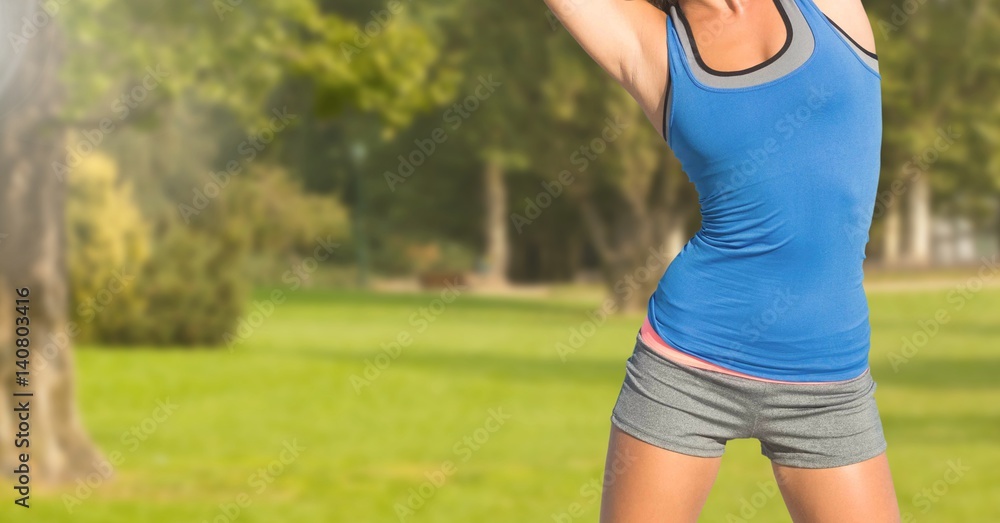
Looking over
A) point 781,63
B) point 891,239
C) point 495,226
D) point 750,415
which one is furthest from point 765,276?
point 891,239

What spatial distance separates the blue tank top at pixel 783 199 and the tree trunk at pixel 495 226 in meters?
34.9

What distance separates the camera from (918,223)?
36.9m

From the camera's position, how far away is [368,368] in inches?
737

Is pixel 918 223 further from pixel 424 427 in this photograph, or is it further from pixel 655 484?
pixel 655 484

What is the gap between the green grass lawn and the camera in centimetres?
929

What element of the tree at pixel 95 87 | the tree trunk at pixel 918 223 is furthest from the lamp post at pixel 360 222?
the tree at pixel 95 87

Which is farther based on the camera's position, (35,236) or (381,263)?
(381,263)

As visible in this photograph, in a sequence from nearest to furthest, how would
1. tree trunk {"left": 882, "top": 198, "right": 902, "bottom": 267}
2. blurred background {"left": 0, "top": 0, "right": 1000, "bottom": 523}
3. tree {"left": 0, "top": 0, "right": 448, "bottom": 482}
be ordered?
tree {"left": 0, "top": 0, "right": 448, "bottom": 482} < blurred background {"left": 0, "top": 0, "right": 1000, "bottom": 523} < tree trunk {"left": 882, "top": 198, "right": 902, "bottom": 267}

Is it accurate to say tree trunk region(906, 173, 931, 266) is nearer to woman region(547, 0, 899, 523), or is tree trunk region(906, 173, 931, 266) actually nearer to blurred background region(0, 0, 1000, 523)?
blurred background region(0, 0, 1000, 523)

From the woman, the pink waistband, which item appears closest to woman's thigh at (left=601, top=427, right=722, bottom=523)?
the woman

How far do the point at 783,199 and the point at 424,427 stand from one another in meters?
11.6

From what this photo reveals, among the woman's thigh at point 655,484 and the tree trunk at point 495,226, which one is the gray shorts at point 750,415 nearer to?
the woman's thigh at point 655,484

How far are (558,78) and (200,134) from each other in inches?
738

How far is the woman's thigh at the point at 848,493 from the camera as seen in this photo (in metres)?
2.41
